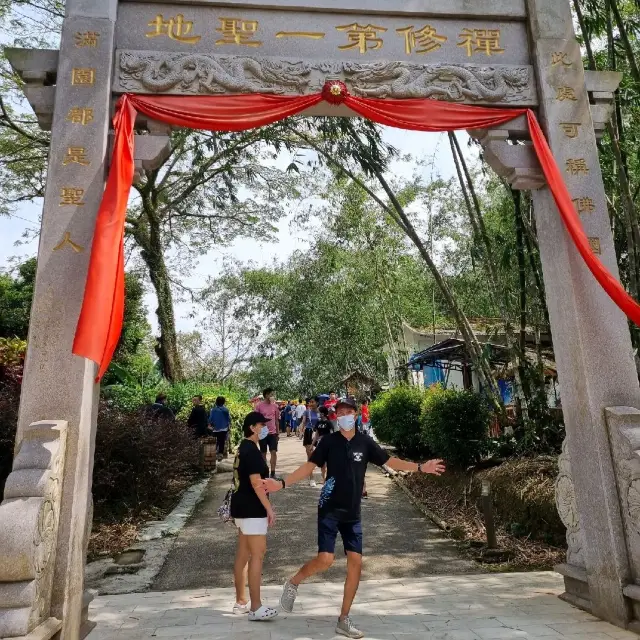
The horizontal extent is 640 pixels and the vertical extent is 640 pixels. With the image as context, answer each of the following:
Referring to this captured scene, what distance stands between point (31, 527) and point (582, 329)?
3892 mm

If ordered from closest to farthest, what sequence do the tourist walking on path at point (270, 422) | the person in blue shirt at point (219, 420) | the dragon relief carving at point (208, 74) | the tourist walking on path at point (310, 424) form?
the dragon relief carving at point (208, 74) < the tourist walking on path at point (270, 422) < the tourist walking on path at point (310, 424) < the person in blue shirt at point (219, 420)

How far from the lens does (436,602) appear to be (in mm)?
4008

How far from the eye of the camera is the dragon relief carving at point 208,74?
4219 millimetres

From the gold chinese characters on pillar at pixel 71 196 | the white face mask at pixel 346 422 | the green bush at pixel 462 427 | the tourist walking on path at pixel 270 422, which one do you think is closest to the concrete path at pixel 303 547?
the tourist walking on path at pixel 270 422

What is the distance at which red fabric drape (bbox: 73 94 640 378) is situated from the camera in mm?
3555

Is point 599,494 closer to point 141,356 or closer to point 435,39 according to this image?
point 435,39

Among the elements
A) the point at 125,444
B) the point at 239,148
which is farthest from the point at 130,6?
the point at 239,148

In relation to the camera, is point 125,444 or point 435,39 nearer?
point 435,39

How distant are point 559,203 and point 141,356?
16367 mm

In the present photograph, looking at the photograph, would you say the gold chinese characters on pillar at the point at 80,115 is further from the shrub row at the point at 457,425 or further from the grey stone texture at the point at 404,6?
the shrub row at the point at 457,425

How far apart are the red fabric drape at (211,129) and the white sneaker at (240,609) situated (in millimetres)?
1937

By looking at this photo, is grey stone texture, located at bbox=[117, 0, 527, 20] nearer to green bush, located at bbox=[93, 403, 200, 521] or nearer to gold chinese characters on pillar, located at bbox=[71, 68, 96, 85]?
gold chinese characters on pillar, located at bbox=[71, 68, 96, 85]

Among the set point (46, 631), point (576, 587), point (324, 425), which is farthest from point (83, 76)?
point (324, 425)

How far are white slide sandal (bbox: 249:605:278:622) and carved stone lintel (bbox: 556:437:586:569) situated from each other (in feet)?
7.45
